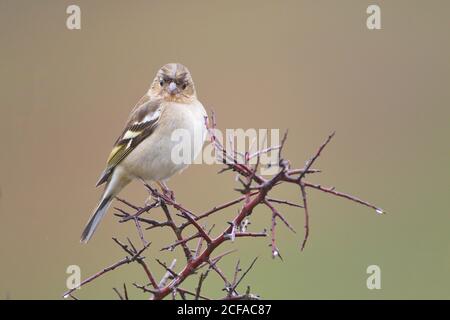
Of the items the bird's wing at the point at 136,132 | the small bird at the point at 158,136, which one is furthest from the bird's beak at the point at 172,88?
the bird's wing at the point at 136,132

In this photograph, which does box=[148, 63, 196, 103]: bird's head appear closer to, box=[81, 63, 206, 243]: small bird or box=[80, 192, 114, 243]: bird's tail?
box=[81, 63, 206, 243]: small bird

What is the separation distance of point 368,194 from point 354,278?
141cm

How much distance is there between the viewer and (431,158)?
721 centimetres

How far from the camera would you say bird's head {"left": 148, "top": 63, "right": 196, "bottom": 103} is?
4.38 m

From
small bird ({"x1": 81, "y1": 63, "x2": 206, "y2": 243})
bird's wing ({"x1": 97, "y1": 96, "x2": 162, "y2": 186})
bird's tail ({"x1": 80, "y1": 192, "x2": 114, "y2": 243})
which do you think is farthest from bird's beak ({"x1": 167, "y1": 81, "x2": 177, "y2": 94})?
bird's tail ({"x1": 80, "y1": 192, "x2": 114, "y2": 243})

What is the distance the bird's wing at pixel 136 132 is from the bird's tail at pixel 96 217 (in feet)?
0.39

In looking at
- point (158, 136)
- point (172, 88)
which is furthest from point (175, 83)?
point (158, 136)

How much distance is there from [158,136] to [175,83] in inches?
13.2

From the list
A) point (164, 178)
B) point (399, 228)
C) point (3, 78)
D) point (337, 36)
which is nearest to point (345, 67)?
point (337, 36)

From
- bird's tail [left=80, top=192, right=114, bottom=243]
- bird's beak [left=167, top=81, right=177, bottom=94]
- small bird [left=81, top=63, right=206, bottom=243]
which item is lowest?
bird's tail [left=80, top=192, right=114, bottom=243]

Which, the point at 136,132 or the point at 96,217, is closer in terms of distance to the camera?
the point at 96,217

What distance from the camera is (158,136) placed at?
169 inches

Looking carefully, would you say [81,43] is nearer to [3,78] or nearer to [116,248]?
[3,78]

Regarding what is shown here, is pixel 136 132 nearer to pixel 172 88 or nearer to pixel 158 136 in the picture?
pixel 158 136
